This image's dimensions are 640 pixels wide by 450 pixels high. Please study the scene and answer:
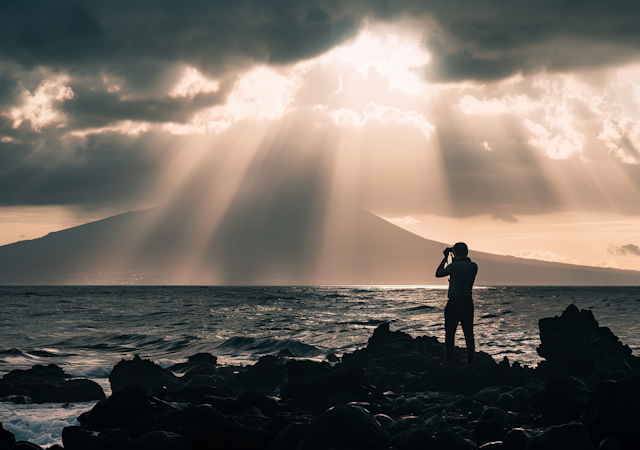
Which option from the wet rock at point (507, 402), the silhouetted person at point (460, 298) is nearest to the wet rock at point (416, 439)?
the wet rock at point (507, 402)

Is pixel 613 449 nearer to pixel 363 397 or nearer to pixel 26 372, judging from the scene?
pixel 363 397

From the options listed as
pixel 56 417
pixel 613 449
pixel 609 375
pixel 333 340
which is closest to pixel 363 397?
pixel 613 449

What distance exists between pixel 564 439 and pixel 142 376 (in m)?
9.92

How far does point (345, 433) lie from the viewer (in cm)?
594

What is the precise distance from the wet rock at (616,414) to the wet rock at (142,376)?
8874mm

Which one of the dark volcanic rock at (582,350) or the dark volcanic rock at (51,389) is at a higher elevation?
the dark volcanic rock at (582,350)

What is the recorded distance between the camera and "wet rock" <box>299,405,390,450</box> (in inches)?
230

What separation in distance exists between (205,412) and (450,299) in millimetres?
5531

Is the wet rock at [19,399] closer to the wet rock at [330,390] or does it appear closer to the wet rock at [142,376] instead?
the wet rock at [142,376]

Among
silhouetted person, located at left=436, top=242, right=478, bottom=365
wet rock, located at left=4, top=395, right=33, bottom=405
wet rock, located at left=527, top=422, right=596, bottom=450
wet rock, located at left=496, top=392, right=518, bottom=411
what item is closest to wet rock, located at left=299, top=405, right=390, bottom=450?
wet rock, located at left=527, top=422, right=596, bottom=450

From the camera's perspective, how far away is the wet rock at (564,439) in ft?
18.7

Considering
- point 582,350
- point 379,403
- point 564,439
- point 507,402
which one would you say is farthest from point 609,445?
point 582,350

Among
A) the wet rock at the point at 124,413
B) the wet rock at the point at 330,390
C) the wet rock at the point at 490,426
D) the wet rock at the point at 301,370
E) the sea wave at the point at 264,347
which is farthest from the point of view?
the sea wave at the point at 264,347

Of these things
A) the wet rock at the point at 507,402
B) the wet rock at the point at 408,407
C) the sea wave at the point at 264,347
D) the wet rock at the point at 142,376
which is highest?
the wet rock at the point at 507,402
